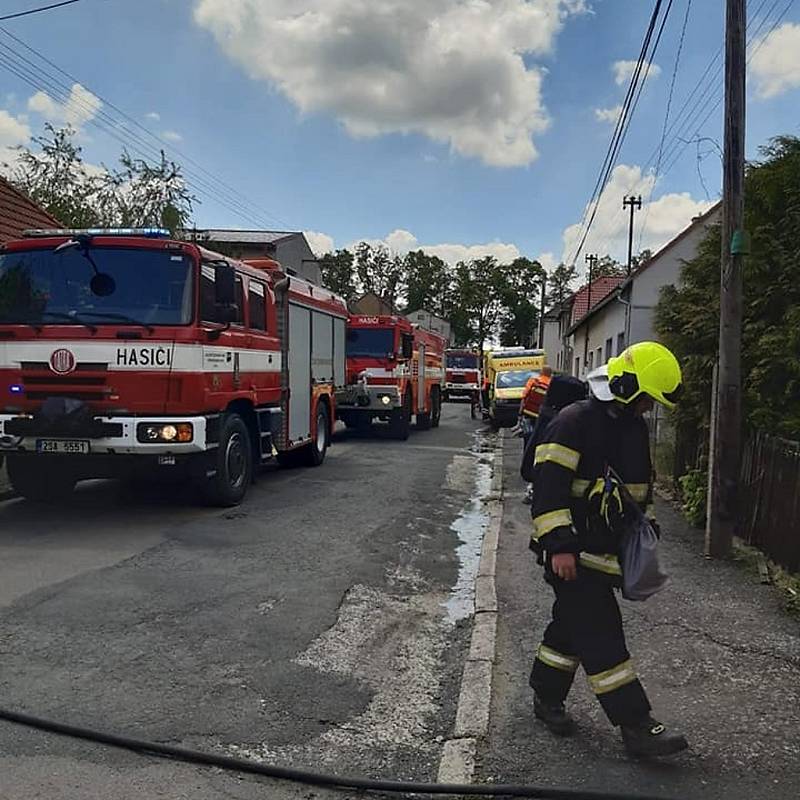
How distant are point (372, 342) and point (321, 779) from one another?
15.6 metres

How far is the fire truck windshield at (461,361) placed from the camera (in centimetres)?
4288

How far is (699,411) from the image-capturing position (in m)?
9.23

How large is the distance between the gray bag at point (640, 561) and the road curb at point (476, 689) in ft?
3.08

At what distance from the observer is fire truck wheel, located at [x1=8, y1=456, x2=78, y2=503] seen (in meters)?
9.03

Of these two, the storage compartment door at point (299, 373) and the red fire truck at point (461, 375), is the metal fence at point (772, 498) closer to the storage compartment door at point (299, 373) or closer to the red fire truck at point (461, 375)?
the storage compartment door at point (299, 373)

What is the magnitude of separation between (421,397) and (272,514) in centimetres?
1291

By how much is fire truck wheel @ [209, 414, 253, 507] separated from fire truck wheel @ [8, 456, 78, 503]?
1.60 metres

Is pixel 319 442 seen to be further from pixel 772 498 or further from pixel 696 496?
pixel 772 498

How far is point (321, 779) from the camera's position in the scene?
3359mm

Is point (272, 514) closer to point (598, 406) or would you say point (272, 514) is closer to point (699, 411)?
point (699, 411)

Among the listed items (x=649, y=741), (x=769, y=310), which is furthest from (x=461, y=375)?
(x=649, y=741)

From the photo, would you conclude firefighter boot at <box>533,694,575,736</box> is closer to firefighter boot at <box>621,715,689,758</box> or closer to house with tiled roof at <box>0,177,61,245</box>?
firefighter boot at <box>621,715,689,758</box>

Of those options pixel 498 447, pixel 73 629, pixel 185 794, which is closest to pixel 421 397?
pixel 498 447

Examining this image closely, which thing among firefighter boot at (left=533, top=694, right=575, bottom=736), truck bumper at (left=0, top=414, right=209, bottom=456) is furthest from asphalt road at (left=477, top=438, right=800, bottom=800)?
truck bumper at (left=0, top=414, right=209, bottom=456)
